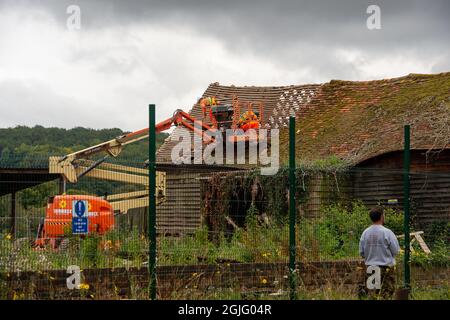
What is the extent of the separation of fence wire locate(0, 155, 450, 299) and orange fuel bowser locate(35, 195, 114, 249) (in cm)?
2

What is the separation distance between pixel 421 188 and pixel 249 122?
8.95 metres

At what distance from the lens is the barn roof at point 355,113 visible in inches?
1008

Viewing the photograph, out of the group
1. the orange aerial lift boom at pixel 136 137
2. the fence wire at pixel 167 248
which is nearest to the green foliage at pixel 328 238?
the fence wire at pixel 167 248

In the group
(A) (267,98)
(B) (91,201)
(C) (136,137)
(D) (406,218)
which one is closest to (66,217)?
(B) (91,201)

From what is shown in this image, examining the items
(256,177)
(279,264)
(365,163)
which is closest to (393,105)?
(365,163)

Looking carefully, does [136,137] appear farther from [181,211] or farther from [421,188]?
[181,211]

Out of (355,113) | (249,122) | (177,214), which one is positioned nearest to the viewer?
(177,214)

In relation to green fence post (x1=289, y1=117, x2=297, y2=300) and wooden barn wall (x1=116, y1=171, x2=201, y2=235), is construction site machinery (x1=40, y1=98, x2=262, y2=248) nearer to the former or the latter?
wooden barn wall (x1=116, y1=171, x2=201, y2=235)

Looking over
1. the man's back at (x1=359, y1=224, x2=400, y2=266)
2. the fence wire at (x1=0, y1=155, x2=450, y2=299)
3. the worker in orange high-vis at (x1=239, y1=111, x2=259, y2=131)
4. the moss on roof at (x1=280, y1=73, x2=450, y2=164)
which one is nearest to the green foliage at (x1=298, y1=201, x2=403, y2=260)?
the fence wire at (x1=0, y1=155, x2=450, y2=299)

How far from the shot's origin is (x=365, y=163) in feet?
84.5

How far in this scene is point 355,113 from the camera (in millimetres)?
31453

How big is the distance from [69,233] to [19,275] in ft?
3.88
